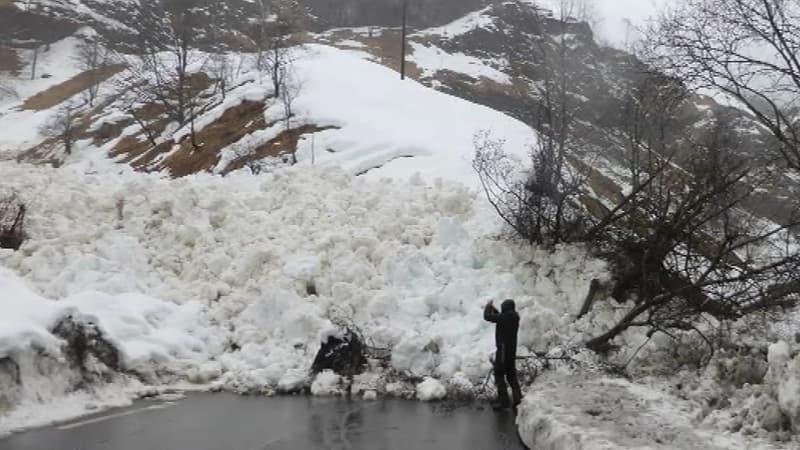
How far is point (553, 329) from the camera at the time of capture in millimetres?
11164

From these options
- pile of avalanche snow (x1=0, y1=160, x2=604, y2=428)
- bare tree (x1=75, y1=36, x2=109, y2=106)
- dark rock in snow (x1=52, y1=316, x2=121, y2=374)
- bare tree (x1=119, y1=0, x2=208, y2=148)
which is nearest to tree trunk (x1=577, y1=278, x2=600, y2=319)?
pile of avalanche snow (x1=0, y1=160, x2=604, y2=428)

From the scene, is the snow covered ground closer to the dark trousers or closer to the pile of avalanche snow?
the pile of avalanche snow

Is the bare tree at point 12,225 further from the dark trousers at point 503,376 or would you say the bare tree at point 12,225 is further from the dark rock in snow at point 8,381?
the dark trousers at point 503,376

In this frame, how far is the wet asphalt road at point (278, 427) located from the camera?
7.84 meters

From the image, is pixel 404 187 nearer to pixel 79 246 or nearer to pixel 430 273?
pixel 430 273

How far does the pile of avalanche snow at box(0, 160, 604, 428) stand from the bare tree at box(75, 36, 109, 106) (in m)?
43.4

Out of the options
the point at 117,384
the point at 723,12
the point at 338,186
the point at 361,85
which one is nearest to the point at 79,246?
the point at 117,384

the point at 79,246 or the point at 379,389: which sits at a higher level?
the point at 79,246

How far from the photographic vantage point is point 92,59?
219ft

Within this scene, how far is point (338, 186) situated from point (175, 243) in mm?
3801

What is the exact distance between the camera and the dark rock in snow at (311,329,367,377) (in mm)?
10555

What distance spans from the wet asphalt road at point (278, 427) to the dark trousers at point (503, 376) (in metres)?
0.24

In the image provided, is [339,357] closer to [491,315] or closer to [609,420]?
[491,315]

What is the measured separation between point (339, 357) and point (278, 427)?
7.29 feet
